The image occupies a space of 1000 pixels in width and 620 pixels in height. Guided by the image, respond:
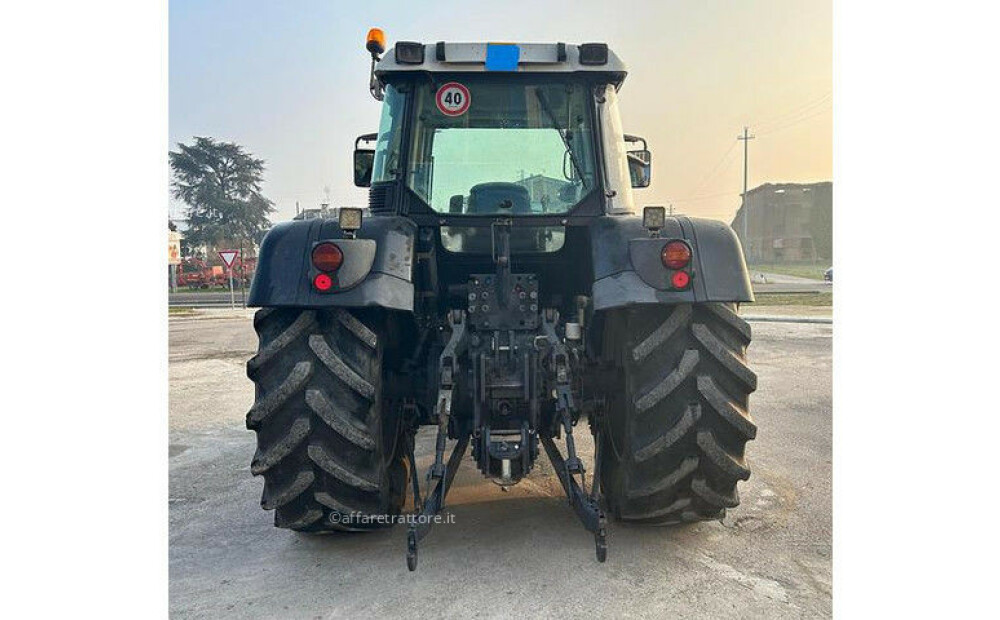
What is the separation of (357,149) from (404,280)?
4.90ft

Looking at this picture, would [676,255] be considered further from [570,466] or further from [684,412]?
[570,466]

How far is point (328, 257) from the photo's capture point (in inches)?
113

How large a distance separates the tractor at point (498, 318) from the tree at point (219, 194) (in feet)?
30.7

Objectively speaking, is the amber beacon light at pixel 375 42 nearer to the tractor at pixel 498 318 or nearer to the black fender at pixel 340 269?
the tractor at pixel 498 318

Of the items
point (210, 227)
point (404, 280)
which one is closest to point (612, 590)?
point (404, 280)

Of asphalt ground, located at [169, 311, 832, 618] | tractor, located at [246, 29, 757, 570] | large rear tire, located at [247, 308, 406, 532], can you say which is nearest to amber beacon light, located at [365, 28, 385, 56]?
tractor, located at [246, 29, 757, 570]

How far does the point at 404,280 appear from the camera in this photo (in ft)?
10.2

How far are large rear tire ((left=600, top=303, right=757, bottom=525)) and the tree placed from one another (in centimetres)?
1052

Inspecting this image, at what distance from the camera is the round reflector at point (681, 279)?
116 inches

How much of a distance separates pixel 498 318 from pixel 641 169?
185 cm

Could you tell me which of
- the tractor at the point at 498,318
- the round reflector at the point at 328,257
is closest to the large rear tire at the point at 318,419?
the tractor at the point at 498,318

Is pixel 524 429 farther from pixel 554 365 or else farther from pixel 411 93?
pixel 411 93

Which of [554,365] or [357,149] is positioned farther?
[357,149]

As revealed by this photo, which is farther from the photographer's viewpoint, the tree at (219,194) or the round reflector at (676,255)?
the tree at (219,194)
